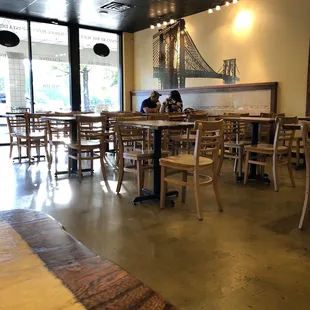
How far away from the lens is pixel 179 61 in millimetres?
8305

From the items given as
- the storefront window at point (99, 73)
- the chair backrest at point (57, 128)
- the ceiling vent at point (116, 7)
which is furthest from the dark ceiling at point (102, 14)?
the chair backrest at point (57, 128)

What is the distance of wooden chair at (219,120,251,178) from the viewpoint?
15.4ft

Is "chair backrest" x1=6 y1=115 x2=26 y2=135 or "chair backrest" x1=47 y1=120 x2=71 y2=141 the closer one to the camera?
"chair backrest" x1=47 y1=120 x2=71 y2=141

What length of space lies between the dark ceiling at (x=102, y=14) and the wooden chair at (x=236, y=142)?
3070 mm

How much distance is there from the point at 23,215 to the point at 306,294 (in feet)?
4.93

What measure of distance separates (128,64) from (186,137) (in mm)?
5359

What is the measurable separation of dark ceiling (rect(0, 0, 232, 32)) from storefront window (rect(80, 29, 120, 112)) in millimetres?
588

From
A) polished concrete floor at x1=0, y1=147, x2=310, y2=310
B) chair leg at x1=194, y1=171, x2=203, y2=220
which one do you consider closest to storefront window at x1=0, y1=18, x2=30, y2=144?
polished concrete floor at x1=0, y1=147, x2=310, y2=310

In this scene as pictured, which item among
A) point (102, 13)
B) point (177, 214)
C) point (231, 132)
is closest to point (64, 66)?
point (102, 13)

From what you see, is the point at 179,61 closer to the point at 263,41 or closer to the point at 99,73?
the point at 263,41

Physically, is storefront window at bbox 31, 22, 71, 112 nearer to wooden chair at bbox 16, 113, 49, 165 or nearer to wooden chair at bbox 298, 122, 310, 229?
wooden chair at bbox 16, 113, 49, 165

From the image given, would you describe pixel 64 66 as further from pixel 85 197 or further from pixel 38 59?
pixel 85 197

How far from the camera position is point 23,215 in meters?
1.25

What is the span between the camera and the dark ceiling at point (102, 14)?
693 cm
